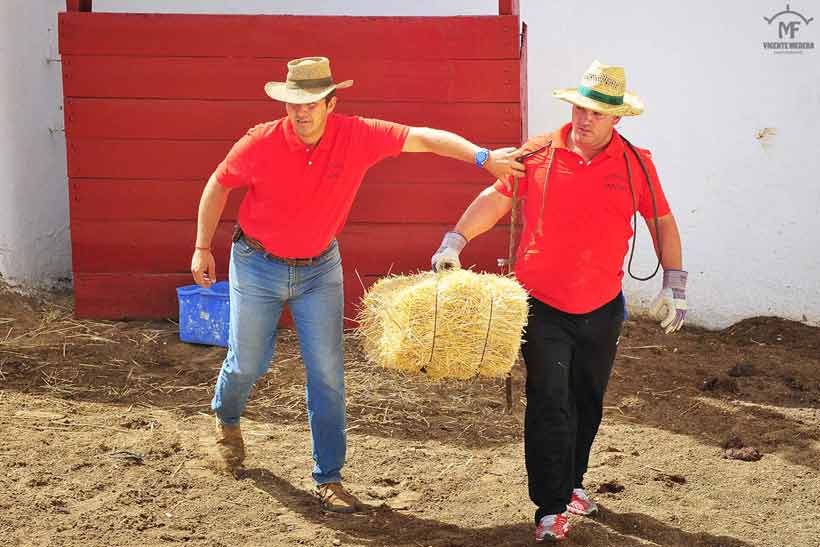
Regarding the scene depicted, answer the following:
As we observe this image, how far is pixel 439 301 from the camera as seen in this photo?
4.25m

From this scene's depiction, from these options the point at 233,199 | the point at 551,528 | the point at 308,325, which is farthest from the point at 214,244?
the point at 551,528

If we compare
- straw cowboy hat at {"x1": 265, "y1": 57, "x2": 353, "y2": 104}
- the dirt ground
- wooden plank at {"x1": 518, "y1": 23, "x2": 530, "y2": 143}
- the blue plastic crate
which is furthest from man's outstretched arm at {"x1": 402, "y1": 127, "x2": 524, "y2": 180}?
wooden plank at {"x1": 518, "y1": 23, "x2": 530, "y2": 143}

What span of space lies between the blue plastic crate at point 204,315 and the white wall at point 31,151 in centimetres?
166

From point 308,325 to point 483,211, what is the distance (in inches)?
35.2

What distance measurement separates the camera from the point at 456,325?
168 inches

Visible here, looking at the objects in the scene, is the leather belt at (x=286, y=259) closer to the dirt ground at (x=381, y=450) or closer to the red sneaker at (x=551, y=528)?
the dirt ground at (x=381, y=450)

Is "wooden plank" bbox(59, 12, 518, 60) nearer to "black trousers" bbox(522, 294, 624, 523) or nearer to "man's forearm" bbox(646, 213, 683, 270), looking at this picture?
"man's forearm" bbox(646, 213, 683, 270)

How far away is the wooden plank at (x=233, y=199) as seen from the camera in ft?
25.2

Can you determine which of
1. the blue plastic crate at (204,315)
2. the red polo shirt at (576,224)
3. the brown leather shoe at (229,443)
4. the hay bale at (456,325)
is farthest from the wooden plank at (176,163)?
the hay bale at (456,325)

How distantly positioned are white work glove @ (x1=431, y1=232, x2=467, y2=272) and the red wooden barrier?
3.10 metres

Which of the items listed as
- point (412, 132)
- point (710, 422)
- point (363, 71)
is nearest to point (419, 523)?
point (412, 132)

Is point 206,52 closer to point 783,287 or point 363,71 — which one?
point 363,71

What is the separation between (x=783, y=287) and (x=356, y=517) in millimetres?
4766

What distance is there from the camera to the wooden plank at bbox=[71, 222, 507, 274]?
25.3ft
